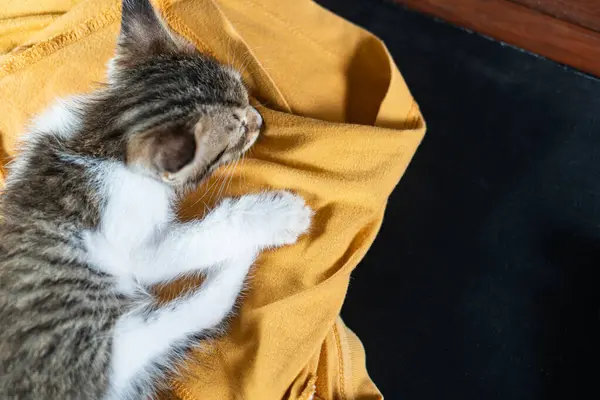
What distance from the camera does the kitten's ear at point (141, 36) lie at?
43.4 inches

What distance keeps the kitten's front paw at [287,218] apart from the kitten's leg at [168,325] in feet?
0.25

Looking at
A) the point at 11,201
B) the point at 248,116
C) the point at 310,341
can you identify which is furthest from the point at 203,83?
the point at 310,341

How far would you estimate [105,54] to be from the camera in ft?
4.17

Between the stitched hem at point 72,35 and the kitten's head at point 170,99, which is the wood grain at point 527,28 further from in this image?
the stitched hem at point 72,35

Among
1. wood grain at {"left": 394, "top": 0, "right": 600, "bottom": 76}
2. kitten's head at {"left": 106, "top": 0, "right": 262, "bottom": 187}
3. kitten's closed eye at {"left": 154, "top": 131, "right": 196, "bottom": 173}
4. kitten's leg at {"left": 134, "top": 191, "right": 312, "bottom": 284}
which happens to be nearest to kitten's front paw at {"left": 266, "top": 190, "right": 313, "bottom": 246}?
kitten's leg at {"left": 134, "top": 191, "right": 312, "bottom": 284}

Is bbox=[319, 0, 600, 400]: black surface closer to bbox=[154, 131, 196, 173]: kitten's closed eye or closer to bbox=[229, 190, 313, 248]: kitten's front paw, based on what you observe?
bbox=[229, 190, 313, 248]: kitten's front paw

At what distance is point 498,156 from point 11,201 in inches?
48.2

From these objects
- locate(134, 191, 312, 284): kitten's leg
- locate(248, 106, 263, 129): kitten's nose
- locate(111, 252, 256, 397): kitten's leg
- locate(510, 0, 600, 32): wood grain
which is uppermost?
locate(510, 0, 600, 32): wood grain

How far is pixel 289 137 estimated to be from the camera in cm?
121

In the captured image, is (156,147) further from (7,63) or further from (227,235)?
Answer: (7,63)

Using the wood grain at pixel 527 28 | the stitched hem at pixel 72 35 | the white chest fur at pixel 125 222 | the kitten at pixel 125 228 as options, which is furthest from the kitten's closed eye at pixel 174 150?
the wood grain at pixel 527 28

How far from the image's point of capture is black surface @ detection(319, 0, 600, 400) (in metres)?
1.38

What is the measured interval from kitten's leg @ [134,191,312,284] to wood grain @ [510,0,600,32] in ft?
3.44

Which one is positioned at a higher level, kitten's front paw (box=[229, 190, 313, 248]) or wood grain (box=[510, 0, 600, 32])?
wood grain (box=[510, 0, 600, 32])
